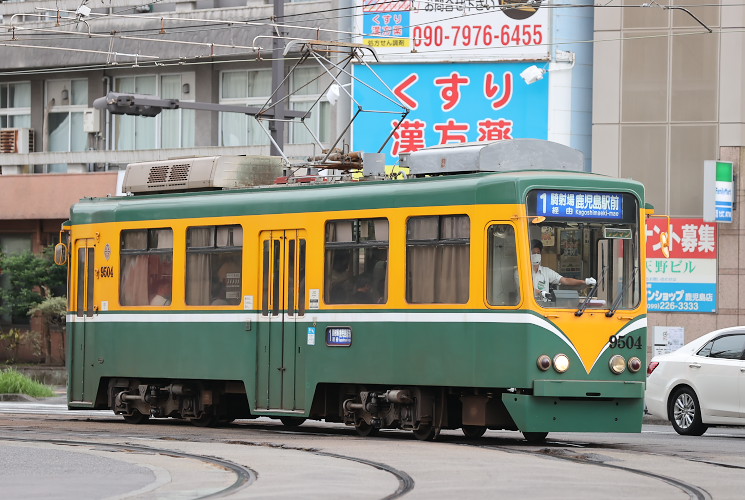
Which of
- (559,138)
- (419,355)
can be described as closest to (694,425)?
(419,355)

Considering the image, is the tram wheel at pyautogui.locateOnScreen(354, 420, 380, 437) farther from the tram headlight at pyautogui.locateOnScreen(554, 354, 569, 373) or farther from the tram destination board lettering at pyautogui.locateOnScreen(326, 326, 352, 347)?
the tram headlight at pyautogui.locateOnScreen(554, 354, 569, 373)

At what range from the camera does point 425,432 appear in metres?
16.6

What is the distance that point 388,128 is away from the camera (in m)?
33.3

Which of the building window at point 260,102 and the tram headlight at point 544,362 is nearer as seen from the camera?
the tram headlight at point 544,362

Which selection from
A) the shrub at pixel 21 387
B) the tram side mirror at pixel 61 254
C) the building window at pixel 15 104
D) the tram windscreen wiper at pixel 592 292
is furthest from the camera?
the building window at pixel 15 104

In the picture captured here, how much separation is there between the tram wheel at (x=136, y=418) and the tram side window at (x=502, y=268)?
20.4 ft

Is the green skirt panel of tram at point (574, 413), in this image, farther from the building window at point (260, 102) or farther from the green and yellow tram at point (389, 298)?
the building window at point (260, 102)

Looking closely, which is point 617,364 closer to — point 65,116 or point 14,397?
point 14,397

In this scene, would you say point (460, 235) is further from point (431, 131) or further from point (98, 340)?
point (431, 131)

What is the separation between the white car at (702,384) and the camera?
19.2 metres

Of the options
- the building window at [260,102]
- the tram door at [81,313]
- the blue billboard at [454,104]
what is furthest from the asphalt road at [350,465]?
the building window at [260,102]

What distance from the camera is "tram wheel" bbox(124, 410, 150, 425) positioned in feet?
65.8

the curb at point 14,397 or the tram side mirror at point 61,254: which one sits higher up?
the tram side mirror at point 61,254

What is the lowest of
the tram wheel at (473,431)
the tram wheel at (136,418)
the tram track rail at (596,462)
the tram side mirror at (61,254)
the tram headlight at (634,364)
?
the tram wheel at (136,418)
